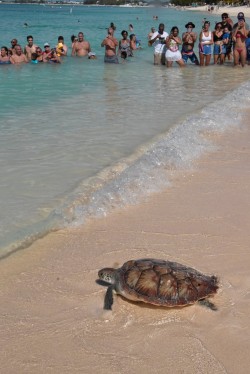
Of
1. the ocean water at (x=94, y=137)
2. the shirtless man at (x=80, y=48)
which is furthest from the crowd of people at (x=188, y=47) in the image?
the ocean water at (x=94, y=137)

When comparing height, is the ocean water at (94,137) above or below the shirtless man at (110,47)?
below

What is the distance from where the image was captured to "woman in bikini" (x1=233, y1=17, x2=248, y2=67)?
15.8 meters

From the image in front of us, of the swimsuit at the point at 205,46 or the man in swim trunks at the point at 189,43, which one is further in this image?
the swimsuit at the point at 205,46

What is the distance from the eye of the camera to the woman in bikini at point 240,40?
51.7ft

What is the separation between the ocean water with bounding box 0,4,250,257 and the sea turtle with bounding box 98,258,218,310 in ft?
4.22

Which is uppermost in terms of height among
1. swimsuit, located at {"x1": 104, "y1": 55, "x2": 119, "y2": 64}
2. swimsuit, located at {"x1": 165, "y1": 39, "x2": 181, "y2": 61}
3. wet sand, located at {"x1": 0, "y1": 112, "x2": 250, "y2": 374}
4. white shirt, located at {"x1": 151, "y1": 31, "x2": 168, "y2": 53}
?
white shirt, located at {"x1": 151, "y1": 31, "x2": 168, "y2": 53}

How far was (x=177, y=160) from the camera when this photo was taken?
258 inches

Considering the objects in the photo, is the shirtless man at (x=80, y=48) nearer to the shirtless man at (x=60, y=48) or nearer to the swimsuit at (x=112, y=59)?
the shirtless man at (x=60, y=48)

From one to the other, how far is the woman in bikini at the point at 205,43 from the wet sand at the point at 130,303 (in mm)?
12309

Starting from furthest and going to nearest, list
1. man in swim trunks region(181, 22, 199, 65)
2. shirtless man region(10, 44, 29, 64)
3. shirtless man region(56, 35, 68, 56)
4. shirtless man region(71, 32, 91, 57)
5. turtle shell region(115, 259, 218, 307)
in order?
shirtless man region(71, 32, 91, 57)
shirtless man region(56, 35, 68, 56)
shirtless man region(10, 44, 29, 64)
man in swim trunks region(181, 22, 199, 65)
turtle shell region(115, 259, 218, 307)

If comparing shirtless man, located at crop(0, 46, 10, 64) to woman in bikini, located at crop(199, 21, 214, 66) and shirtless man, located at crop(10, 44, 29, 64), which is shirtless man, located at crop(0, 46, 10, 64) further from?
woman in bikini, located at crop(199, 21, 214, 66)

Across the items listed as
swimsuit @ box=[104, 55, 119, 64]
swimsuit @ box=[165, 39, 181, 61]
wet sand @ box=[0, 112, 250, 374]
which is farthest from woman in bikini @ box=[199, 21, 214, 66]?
wet sand @ box=[0, 112, 250, 374]

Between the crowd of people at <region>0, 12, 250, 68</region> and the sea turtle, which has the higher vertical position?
the crowd of people at <region>0, 12, 250, 68</region>

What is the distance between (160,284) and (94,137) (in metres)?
4.74
